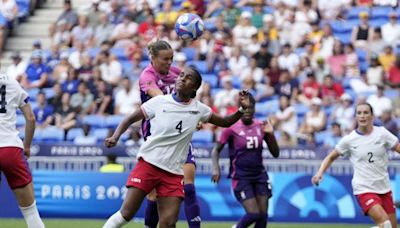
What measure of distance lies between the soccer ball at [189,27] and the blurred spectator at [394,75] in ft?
34.9

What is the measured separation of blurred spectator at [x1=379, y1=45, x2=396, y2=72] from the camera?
23.6 m

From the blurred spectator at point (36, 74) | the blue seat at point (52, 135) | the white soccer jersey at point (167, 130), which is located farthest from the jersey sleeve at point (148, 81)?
the blurred spectator at point (36, 74)

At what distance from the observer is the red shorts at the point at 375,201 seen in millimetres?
13961

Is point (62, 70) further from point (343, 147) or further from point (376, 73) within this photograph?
point (343, 147)

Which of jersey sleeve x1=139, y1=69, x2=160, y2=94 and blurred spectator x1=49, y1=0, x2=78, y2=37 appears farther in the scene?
blurred spectator x1=49, y1=0, x2=78, y2=37

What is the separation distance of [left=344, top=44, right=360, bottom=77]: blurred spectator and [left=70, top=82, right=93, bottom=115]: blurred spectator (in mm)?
5653

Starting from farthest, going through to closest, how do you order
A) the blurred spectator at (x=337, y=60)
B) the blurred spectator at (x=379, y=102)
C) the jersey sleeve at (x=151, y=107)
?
the blurred spectator at (x=337, y=60), the blurred spectator at (x=379, y=102), the jersey sleeve at (x=151, y=107)

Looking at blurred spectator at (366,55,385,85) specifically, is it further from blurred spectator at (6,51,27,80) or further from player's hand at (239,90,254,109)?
player's hand at (239,90,254,109)

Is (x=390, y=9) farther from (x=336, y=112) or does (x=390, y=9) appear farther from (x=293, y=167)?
(x=293, y=167)

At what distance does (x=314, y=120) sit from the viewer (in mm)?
22641

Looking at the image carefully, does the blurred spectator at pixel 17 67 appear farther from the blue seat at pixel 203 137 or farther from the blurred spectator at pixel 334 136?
the blurred spectator at pixel 334 136

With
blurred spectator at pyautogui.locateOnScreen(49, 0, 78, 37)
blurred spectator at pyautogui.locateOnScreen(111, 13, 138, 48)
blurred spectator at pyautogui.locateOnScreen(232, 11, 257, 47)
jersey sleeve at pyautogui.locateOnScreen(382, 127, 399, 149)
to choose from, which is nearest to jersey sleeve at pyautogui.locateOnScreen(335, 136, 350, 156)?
jersey sleeve at pyautogui.locateOnScreen(382, 127, 399, 149)

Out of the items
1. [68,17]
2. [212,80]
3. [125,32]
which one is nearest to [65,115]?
[125,32]

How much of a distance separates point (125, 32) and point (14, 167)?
1486cm
